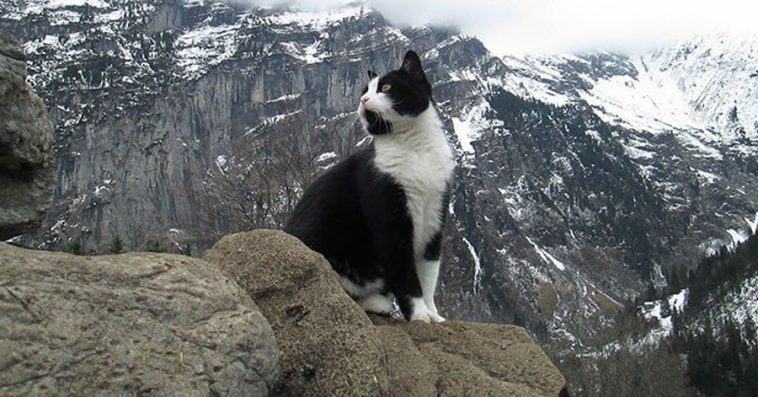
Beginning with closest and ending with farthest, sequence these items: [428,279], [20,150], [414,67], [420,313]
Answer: [20,150], [420,313], [428,279], [414,67]

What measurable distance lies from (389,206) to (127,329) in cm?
293

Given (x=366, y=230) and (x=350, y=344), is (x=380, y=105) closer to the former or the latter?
(x=366, y=230)

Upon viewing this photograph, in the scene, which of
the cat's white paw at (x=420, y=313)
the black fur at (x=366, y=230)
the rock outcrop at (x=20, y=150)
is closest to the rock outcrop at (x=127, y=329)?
the rock outcrop at (x=20, y=150)

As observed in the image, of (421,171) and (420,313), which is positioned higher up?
(421,171)

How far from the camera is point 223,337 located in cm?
378

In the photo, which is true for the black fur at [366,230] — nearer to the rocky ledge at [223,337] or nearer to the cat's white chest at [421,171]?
the cat's white chest at [421,171]

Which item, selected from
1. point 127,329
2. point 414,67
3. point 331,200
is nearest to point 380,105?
point 414,67

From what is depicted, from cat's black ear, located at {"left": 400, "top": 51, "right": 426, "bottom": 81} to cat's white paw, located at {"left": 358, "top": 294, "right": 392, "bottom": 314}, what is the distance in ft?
7.33

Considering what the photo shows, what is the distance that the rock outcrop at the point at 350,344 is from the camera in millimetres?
4383

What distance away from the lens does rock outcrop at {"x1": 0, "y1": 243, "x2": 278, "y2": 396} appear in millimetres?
3018

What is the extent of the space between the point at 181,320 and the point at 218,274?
0.59 meters

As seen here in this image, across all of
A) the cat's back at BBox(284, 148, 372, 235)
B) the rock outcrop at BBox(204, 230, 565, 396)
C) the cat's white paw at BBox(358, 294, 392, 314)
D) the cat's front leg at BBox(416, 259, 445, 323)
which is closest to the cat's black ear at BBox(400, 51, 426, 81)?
the cat's back at BBox(284, 148, 372, 235)

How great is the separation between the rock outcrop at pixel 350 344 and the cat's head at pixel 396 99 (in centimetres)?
172

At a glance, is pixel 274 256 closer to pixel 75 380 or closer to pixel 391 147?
pixel 391 147
